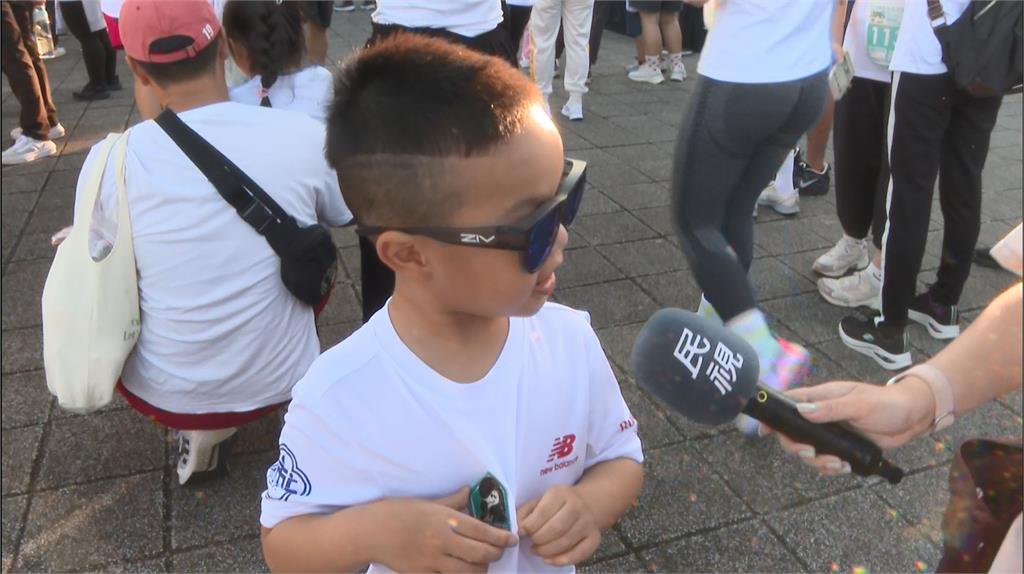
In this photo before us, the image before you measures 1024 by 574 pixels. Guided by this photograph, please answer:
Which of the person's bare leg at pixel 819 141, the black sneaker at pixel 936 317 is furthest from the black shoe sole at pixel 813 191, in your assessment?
the black sneaker at pixel 936 317

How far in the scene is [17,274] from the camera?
13.9 ft

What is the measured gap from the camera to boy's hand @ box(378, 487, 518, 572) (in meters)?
1.23

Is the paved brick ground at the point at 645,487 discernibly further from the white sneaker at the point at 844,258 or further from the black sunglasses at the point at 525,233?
the black sunglasses at the point at 525,233

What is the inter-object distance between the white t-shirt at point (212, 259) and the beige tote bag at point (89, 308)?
0.04 meters

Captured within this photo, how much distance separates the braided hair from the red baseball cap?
434 mm

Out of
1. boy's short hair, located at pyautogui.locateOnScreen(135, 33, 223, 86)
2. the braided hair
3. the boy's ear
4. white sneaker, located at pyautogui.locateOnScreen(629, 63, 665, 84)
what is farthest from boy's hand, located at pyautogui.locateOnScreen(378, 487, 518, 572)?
white sneaker, located at pyautogui.locateOnScreen(629, 63, 665, 84)

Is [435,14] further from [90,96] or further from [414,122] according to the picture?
[90,96]

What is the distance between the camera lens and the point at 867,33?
13.1 ft

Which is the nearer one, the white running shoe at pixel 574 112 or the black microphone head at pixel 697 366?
the black microphone head at pixel 697 366

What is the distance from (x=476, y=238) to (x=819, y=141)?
457 cm

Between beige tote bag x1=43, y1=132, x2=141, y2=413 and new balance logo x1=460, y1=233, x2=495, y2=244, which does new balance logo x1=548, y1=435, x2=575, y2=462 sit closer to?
new balance logo x1=460, y1=233, x2=495, y2=244

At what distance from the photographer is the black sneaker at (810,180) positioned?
536 centimetres

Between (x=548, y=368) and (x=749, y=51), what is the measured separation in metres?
1.91

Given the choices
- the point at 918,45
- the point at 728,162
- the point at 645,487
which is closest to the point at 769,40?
the point at 728,162
